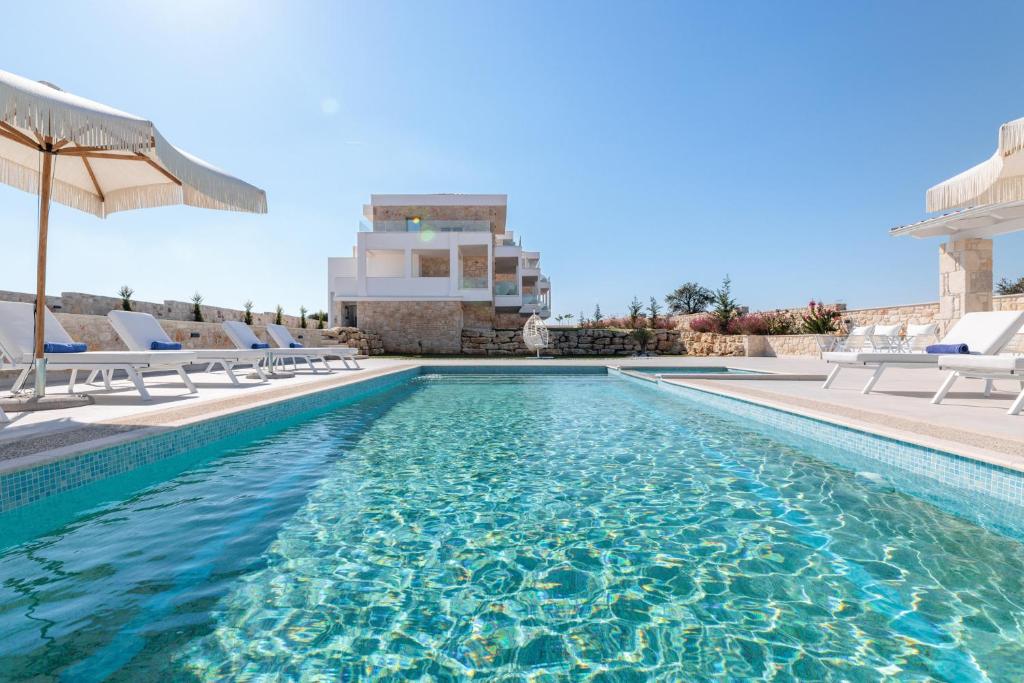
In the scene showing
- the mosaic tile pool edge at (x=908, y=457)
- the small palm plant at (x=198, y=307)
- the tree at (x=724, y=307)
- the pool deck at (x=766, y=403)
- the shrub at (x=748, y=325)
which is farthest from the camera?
the tree at (x=724, y=307)

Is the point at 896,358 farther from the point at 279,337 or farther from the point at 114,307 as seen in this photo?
the point at 114,307

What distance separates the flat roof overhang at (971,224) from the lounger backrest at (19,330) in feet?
48.5

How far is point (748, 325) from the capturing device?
18.3 m

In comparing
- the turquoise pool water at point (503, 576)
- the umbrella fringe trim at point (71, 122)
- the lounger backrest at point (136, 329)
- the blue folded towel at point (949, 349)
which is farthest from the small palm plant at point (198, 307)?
the blue folded towel at point (949, 349)

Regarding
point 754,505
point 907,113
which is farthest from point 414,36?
point 907,113

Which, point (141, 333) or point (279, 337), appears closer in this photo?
point (141, 333)

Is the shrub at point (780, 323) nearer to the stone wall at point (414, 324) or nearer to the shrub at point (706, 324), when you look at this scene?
the shrub at point (706, 324)

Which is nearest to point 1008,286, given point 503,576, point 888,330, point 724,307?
point 724,307

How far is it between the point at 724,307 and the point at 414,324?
13.1m

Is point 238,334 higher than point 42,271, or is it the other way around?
point 42,271

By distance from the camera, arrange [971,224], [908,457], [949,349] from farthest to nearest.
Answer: [971,224], [949,349], [908,457]

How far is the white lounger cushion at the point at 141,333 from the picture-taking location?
6.66 metres

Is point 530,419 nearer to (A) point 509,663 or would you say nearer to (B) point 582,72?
(A) point 509,663

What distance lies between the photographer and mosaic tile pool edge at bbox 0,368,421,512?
248 cm
